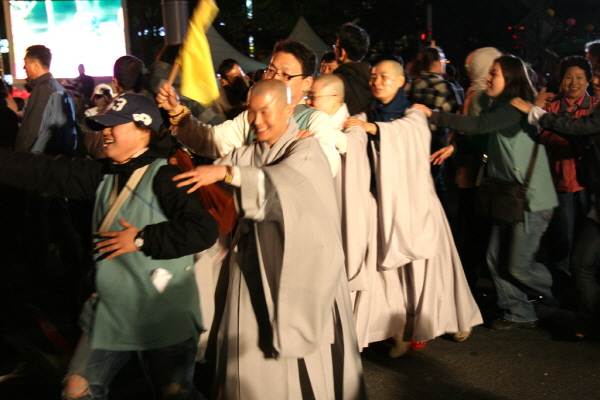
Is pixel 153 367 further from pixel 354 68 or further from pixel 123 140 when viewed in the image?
pixel 354 68

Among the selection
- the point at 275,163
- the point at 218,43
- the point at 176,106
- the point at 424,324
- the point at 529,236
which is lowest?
the point at 424,324

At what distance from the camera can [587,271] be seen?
446cm

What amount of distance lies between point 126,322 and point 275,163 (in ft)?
2.97

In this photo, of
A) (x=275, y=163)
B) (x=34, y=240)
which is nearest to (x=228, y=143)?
(x=275, y=163)

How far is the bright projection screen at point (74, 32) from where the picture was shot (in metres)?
18.3

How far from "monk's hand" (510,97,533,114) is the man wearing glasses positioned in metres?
1.54

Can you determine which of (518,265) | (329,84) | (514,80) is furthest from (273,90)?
(518,265)

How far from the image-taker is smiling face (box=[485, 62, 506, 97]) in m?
4.63

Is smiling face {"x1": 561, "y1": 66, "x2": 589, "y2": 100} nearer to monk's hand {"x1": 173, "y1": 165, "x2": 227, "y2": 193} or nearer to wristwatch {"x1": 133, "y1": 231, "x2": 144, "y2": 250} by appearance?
monk's hand {"x1": 173, "y1": 165, "x2": 227, "y2": 193}

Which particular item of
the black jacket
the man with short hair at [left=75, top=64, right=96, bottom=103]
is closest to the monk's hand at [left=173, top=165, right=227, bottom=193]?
the black jacket

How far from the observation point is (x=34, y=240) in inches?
Result: 245

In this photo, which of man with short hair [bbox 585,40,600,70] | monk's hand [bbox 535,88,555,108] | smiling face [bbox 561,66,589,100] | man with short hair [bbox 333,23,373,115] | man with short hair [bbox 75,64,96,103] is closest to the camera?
man with short hair [bbox 333,23,373,115]

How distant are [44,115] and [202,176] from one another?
3.82m

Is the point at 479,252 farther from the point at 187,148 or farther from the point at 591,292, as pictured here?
the point at 187,148
